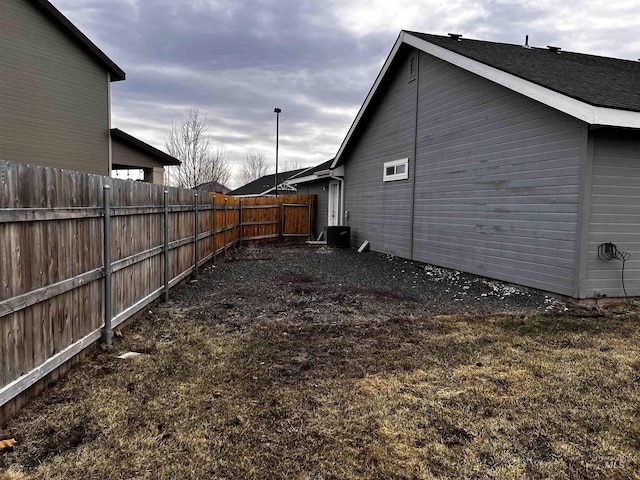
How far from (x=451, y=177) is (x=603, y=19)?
6929 millimetres

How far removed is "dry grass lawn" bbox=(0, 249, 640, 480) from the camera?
2262 millimetres

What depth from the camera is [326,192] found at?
55.6ft

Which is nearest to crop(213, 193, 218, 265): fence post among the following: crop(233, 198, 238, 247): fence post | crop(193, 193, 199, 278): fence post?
crop(193, 193, 199, 278): fence post

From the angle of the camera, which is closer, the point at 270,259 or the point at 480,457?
the point at 480,457

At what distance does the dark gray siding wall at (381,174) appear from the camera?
10625 mm

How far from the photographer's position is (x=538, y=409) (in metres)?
2.90

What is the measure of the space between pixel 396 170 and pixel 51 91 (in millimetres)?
9767

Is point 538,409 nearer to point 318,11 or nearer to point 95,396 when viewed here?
point 95,396

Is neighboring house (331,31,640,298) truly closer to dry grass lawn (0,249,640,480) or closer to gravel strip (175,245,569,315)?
gravel strip (175,245,569,315)

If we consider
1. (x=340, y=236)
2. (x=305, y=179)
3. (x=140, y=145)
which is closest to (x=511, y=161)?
(x=340, y=236)

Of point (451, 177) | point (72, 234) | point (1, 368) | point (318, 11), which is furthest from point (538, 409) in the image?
point (318, 11)

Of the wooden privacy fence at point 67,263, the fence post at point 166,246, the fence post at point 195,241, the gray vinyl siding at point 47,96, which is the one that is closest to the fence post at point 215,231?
the fence post at point 195,241

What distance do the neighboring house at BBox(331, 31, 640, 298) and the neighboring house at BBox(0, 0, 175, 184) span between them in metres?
8.62

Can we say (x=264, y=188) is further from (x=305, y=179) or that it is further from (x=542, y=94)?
(x=542, y=94)
